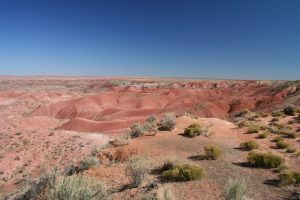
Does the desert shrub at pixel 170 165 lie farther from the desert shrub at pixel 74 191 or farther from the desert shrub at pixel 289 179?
the desert shrub at pixel 74 191

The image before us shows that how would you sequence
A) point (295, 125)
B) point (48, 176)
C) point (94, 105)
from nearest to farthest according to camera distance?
point (48, 176) → point (295, 125) → point (94, 105)

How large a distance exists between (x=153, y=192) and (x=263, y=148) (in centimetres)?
832

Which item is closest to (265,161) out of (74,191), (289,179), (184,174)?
(289,179)

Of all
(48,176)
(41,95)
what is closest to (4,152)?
(48,176)

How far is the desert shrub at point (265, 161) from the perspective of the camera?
9898 mm

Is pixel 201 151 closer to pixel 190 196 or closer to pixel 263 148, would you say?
pixel 263 148

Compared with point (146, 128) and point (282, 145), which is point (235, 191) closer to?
point (282, 145)

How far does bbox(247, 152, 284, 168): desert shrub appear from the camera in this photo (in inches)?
390

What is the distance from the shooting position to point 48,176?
864 cm

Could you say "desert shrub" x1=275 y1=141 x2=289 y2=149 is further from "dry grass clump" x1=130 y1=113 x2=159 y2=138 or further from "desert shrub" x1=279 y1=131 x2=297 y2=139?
"dry grass clump" x1=130 y1=113 x2=159 y2=138

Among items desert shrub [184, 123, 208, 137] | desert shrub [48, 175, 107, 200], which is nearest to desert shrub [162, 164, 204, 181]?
desert shrub [48, 175, 107, 200]

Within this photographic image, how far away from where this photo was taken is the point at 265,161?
9.89 metres

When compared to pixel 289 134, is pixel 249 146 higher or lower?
higher

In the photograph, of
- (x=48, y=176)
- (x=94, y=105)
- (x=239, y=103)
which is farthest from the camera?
(x=94, y=105)
